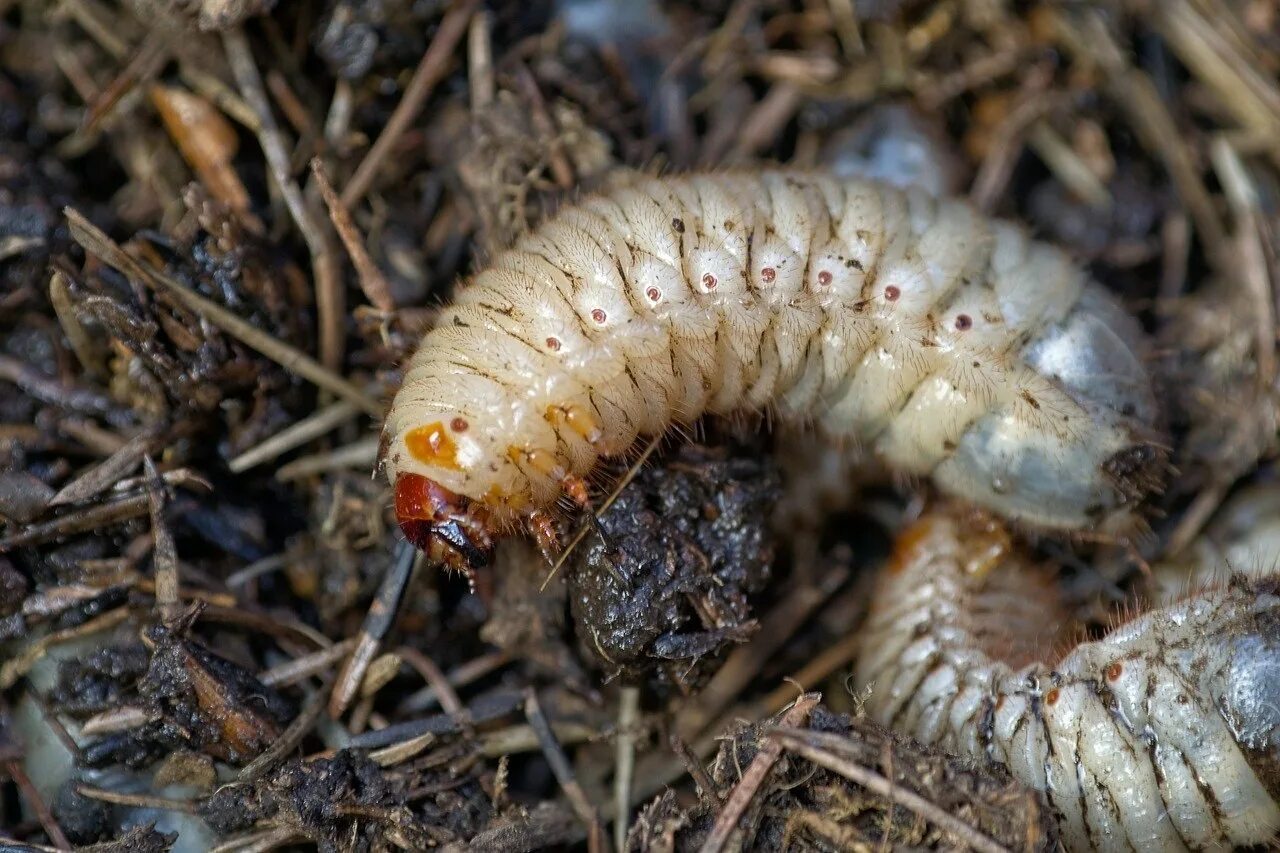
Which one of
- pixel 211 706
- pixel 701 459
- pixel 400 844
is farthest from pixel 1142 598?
pixel 211 706

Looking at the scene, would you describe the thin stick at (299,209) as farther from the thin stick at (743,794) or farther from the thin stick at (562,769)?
the thin stick at (743,794)

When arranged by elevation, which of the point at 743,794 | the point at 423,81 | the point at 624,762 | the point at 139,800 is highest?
the point at 423,81

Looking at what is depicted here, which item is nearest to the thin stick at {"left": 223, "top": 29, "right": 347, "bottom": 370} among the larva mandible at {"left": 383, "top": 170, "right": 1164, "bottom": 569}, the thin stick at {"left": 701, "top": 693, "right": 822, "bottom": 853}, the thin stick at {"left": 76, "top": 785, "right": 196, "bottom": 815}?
the larva mandible at {"left": 383, "top": 170, "right": 1164, "bottom": 569}

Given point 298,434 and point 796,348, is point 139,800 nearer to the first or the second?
point 298,434

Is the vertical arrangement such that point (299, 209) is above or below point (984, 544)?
above

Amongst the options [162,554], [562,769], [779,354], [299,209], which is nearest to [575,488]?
[779,354]

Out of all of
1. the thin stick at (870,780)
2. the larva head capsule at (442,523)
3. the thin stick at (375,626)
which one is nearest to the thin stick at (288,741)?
the thin stick at (375,626)
